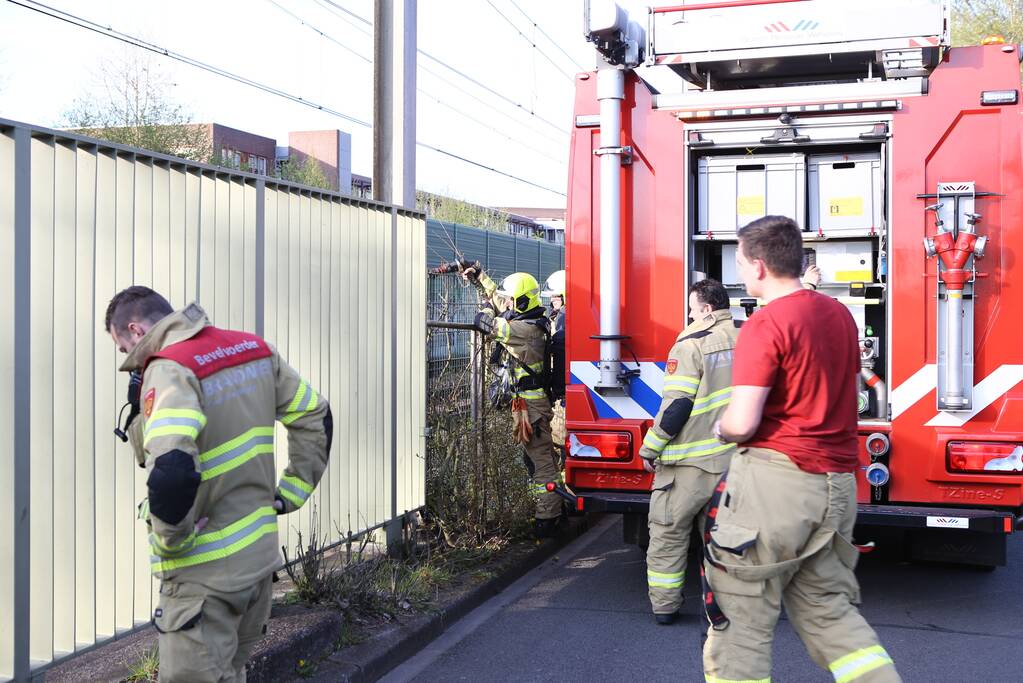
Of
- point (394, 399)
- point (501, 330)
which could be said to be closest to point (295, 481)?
point (394, 399)

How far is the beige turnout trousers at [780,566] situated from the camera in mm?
3738

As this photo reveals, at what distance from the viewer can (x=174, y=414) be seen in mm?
3254

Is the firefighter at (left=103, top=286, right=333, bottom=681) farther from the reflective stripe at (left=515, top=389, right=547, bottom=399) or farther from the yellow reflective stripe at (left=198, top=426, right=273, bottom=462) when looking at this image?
the reflective stripe at (left=515, top=389, right=547, bottom=399)

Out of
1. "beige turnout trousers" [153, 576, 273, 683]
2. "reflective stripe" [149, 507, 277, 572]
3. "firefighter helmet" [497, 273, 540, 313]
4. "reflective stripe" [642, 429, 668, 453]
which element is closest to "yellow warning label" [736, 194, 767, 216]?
"reflective stripe" [642, 429, 668, 453]

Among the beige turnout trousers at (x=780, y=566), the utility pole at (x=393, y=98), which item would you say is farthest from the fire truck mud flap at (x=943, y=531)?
the utility pole at (x=393, y=98)

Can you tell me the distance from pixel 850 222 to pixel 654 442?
1.87 metres

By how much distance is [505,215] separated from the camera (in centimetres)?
3372

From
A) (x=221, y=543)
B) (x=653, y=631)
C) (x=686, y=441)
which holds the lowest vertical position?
(x=653, y=631)

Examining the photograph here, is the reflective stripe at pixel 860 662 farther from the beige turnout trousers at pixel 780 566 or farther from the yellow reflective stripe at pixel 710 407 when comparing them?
the yellow reflective stripe at pixel 710 407

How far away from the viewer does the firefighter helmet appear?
808 centimetres

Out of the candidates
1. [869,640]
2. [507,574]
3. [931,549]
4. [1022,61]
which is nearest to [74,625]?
[869,640]

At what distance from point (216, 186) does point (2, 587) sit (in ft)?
6.54

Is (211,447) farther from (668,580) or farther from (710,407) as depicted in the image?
(668,580)

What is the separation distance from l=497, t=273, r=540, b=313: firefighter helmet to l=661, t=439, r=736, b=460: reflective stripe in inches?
95.0
